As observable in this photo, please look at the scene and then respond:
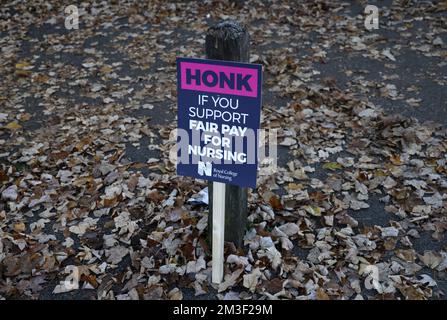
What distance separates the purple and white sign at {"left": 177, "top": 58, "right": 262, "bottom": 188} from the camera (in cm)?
272

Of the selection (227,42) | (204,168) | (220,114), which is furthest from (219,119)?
(227,42)

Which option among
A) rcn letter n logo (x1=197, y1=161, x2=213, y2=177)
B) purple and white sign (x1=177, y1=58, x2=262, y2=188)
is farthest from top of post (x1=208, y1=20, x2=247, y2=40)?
rcn letter n logo (x1=197, y1=161, x2=213, y2=177)

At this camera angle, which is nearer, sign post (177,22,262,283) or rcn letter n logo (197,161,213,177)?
sign post (177,22,262,283)

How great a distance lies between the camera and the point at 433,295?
3197mm

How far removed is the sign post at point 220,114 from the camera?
2730 mm

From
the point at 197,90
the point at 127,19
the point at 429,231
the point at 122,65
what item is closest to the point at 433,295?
the point at 429,231

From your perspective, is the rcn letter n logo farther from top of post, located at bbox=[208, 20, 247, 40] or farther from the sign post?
top of post, located at bbox=[208, 20, 247, 40]

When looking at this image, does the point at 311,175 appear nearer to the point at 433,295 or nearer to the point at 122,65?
the point at 433,295

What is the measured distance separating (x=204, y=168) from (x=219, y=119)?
366 mm

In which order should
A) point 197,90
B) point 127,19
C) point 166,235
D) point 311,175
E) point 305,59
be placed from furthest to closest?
point 127,19, point 305,59, point 311,175, point 166,235, point 197,90

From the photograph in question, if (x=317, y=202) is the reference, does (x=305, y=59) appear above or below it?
above

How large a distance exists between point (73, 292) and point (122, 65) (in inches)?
192

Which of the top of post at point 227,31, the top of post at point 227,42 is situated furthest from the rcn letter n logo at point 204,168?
the top of post at point 227,31

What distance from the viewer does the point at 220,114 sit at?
9.29ft
